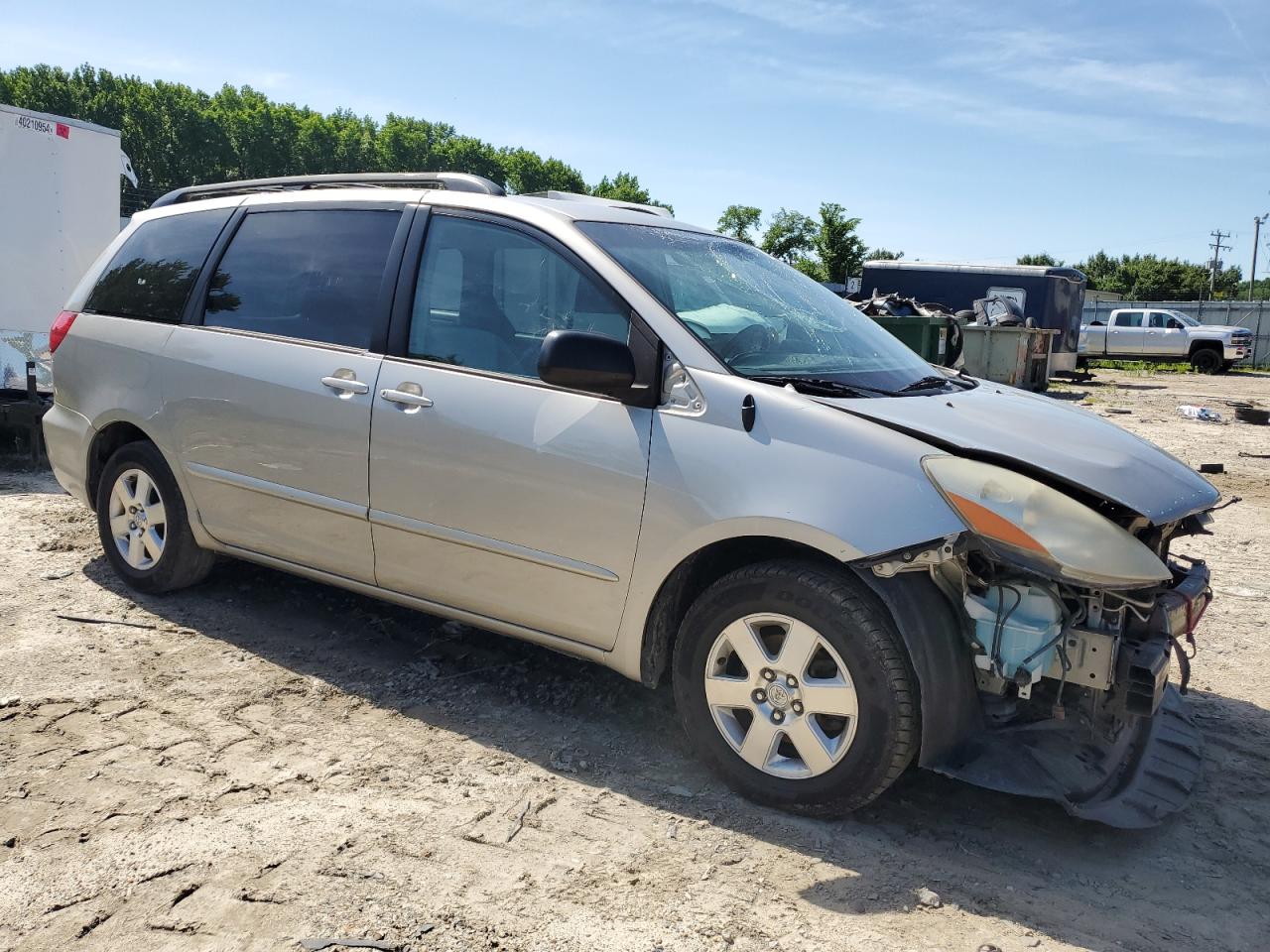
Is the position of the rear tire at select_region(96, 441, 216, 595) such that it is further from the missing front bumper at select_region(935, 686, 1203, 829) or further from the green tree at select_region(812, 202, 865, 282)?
the green tree at select_region(812, 202, 865, 282)

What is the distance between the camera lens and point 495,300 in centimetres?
375

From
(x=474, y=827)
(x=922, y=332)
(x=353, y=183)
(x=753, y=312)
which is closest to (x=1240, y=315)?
(x=922, y=332)

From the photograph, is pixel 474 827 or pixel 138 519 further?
pixel 138 519

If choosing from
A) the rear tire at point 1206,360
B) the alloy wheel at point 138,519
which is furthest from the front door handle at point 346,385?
the rear tire at point 1206,360

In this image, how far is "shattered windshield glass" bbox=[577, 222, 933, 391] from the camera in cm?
346

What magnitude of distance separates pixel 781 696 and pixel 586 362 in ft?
3.90

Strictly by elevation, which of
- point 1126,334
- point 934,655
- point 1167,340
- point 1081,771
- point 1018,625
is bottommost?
point 1081,771

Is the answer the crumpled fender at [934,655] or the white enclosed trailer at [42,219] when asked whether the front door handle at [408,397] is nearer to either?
the crumpled fender at [934,655]

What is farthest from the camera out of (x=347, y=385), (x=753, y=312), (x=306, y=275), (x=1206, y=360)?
(x=1206, y=360)

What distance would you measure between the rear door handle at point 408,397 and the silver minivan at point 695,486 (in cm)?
1

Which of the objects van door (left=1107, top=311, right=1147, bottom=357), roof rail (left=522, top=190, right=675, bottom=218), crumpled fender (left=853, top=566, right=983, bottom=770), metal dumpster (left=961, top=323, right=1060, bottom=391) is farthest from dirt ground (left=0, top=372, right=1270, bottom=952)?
van door (left=1107, top=311, right=1147, bottom=357)

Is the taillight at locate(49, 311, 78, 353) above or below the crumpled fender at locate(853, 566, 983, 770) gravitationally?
above

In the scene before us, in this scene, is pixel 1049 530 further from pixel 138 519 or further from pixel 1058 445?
pixel 138 519

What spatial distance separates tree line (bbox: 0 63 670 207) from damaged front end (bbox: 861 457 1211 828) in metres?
57.3
